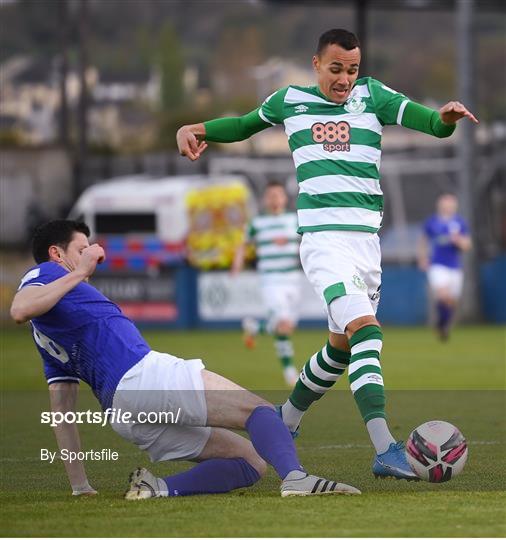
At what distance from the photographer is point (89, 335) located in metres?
7.16

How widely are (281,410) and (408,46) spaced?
73298mm

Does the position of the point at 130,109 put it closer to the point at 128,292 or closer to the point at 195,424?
the point at 128,292

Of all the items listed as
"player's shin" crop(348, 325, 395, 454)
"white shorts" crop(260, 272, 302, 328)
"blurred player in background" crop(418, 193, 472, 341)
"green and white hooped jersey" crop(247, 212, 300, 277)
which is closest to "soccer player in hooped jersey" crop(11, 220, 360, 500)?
"player's shin" crop(348, 325, 395, 454)

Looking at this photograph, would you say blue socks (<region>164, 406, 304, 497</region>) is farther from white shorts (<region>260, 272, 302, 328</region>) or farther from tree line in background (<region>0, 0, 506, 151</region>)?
tree line in background (<region>0, 0, 506, 151</region>)

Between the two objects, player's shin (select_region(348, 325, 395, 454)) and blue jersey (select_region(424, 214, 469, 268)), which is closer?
player's shin (select_region(348, 325, 395, 454))

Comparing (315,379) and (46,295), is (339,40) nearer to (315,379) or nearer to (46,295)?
→ (315,379)

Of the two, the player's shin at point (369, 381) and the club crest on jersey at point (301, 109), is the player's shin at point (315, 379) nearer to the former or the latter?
the player's shin at point (369, 381)

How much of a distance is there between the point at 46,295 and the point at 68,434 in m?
0.89

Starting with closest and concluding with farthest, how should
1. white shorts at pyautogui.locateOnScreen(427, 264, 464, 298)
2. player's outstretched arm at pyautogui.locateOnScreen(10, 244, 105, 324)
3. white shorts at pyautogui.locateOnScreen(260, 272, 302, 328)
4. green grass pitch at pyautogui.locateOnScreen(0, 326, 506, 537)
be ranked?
green grass pitch at pyautogui.locateOnScreen(0, 326, 506, 537) < player's outstretched arm at pyautogui.locateOnScreen(10, 244, 105, 324) < white shorts at pyautogui.locateOnScreen(260, 272, 302, 328) < white shorts at pyautogui.locateOnScreen(427, 264, 464, 298)

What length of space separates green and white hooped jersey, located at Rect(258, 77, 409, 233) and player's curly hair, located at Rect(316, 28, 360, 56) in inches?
11.0

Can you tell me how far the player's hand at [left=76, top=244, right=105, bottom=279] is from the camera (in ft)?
22.9

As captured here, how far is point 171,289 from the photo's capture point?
2762cm


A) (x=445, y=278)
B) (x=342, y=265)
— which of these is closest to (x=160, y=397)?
(x=342, y=265)

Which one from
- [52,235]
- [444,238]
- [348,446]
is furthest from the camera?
[444,238]
